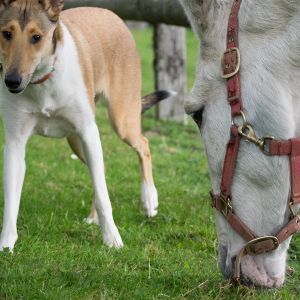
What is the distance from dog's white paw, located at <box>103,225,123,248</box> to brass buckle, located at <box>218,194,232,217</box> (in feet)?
6.73

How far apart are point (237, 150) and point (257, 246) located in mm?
443

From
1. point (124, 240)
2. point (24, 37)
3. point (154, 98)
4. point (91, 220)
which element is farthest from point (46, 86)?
point (154, 98)

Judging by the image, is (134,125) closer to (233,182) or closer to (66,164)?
(66,164)

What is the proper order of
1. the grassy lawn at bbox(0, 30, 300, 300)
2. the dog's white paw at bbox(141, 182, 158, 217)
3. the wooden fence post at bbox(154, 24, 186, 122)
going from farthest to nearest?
1. the wooden fence post at bbox(154, 24, 186, 122)
2. the dog's white paw at bbox(141, 182, 158, 217)
3. the grassy lawn at bbox(0, 30, 300, 300)

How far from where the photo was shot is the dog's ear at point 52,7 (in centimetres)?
546

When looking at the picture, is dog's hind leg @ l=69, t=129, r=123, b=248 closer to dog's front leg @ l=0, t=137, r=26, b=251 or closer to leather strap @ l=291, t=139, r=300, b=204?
→ dog's front leg @ l=0, t=137, r=26, b=251

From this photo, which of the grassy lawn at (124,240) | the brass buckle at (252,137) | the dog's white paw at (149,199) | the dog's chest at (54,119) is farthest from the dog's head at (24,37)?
the brass buckle at (252,137)

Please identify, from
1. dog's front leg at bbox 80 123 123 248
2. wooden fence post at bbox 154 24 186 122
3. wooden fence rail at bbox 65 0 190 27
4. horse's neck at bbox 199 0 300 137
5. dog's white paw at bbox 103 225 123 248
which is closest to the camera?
horse's neck at bbox 199 0 300 137

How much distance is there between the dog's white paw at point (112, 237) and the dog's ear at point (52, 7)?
1531 mm

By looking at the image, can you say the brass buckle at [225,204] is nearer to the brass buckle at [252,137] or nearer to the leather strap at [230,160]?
the leather strap at [230,160]

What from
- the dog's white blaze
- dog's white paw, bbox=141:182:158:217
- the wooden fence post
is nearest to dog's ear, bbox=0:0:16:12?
the dog's white blaze

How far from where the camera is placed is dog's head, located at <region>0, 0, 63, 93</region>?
16.9 feet

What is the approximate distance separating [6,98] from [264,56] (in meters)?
2.75

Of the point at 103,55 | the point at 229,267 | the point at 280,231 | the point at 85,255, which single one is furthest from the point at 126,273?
the point at 103,55
